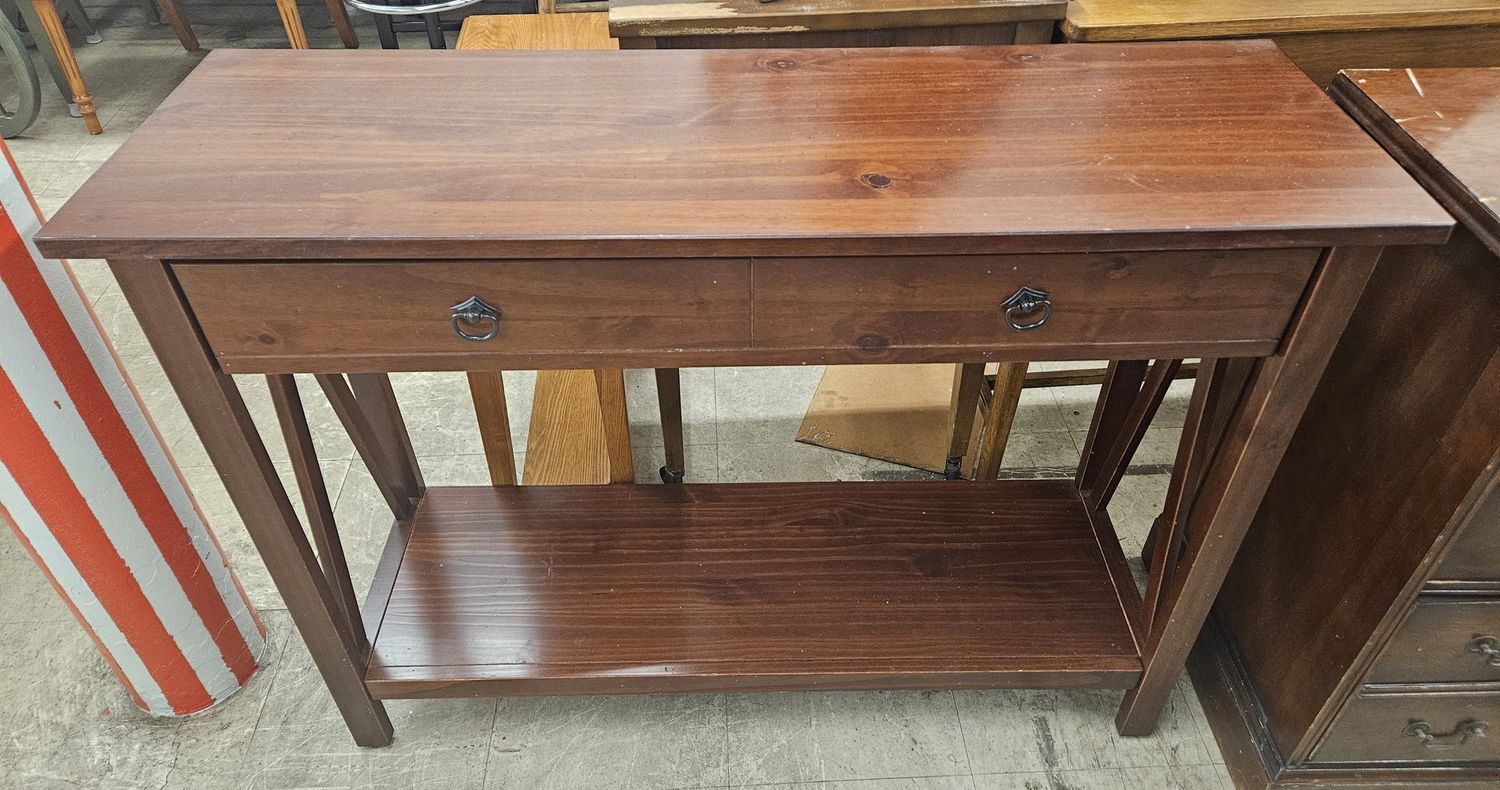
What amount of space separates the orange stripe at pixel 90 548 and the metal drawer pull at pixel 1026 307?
1.14 metres

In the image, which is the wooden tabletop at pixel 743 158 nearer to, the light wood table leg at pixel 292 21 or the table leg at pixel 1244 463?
the table leg at pixel 1244 463

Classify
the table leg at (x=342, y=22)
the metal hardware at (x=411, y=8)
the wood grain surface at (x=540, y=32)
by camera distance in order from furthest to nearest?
the table leg at (x=342, y=22) → the metal hardware at (x=411, y=8) → the wood grain surface at (x=540, y=32)

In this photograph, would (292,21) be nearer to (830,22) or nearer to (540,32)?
(540,32)

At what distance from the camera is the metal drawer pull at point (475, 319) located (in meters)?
0.92

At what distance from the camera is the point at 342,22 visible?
3.41 m

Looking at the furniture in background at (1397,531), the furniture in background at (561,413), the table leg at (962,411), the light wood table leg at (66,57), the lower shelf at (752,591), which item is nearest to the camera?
the furniture in background at (1397,531)

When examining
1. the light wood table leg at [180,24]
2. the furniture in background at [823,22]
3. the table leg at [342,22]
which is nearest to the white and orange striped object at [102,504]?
the furniture in background at [823,22]

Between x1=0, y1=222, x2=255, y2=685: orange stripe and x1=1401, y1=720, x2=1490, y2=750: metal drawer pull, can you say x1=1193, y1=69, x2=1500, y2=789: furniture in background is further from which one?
x1=0, y1=222, x2=255, y2=685: orange stripe

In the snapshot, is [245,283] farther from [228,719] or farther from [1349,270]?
[1349,270]

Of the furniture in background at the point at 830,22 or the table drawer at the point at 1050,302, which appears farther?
the furniture in background at the point at 830,22

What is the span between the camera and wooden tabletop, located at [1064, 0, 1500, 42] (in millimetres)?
1442

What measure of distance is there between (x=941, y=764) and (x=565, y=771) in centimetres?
58

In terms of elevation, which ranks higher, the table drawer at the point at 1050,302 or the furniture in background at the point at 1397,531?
the table drawer at the point at 1050,302

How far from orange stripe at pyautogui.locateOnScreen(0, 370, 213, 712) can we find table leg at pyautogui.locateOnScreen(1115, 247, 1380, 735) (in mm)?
1435
